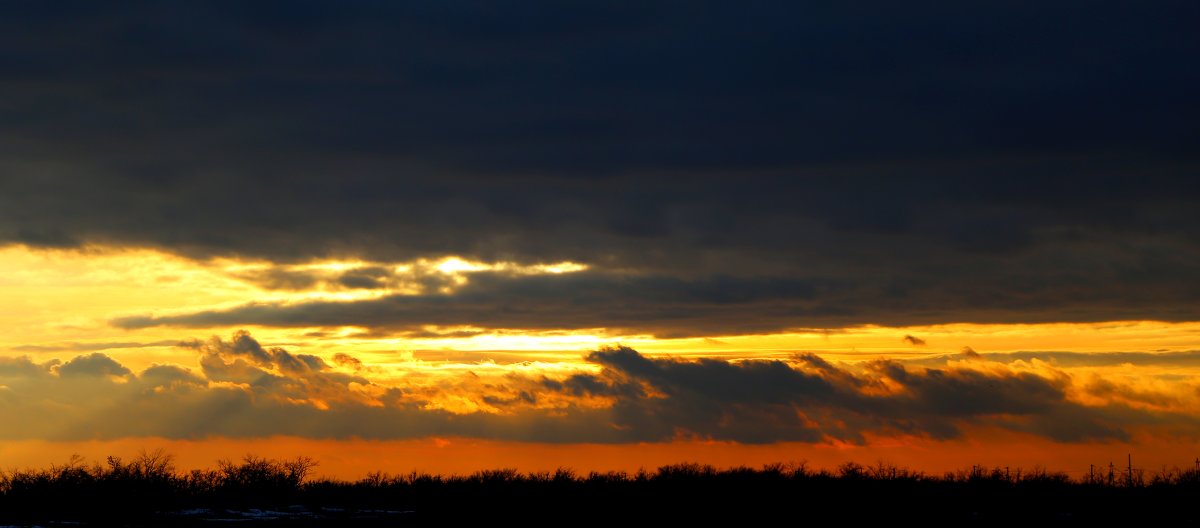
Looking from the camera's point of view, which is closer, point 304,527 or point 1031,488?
point 304,527

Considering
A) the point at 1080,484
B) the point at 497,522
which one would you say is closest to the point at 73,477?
the point at 497,522

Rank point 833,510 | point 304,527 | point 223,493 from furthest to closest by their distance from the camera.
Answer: point 223,493, point 833,510, point 304,527

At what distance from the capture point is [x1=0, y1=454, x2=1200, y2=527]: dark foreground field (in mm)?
41375

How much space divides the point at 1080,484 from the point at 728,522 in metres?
23.7

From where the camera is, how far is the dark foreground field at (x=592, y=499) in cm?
4138

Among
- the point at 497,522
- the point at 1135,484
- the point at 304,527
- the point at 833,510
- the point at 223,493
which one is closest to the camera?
the point at 304,527

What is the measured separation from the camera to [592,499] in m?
50.1

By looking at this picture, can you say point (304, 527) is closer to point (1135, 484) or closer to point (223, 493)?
point (223, 493)

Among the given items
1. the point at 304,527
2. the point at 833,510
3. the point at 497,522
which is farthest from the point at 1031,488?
the point at 304,527

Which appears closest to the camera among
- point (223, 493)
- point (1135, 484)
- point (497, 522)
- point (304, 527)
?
point (304, 527)

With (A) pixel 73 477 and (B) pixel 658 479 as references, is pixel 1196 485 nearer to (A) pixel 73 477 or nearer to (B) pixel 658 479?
(B) pixel 658 479

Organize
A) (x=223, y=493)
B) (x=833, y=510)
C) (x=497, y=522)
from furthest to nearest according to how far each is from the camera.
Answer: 1. (x=223, y=493)
2. (x=833, y=510)
3. (x=497, y=522)

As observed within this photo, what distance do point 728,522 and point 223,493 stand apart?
2257cm

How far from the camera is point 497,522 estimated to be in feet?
132
